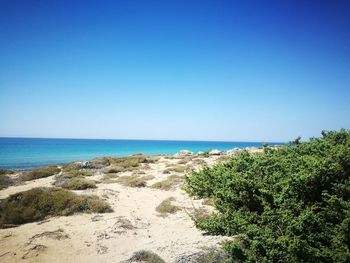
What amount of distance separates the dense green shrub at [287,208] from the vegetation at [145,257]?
169 cm

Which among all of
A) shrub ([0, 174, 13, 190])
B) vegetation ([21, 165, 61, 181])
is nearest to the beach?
shrub ([0, 174, 13, 190])

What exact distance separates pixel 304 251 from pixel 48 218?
11.2 metres

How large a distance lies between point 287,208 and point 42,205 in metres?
11.6

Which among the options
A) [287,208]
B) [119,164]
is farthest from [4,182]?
[287,208]

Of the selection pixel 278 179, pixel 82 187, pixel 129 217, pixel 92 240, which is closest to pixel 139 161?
pixel 82 187

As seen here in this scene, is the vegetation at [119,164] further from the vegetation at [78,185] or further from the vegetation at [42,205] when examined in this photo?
the vegetation at [42,205]

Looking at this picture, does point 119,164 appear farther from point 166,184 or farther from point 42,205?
point 42,205

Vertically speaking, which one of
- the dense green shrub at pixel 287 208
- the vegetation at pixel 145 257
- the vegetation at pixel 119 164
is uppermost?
the dense green shrub at pixel 287 208

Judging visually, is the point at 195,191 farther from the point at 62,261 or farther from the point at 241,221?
the point at 62,261

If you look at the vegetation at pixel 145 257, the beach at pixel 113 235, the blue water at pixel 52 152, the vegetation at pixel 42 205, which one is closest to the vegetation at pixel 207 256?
the beach at pixel 113 235

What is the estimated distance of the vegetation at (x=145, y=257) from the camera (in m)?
7.26

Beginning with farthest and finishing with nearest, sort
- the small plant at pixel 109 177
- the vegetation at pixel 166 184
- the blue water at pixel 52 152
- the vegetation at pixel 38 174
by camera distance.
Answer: the blue water at pixel 52 152
the vegetation at pixel 38 174
the small plant at pixel 109 177
the vegetation at pixel 166 184

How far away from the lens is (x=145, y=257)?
751 cm

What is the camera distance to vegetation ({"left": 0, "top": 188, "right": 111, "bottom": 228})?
11634mm
